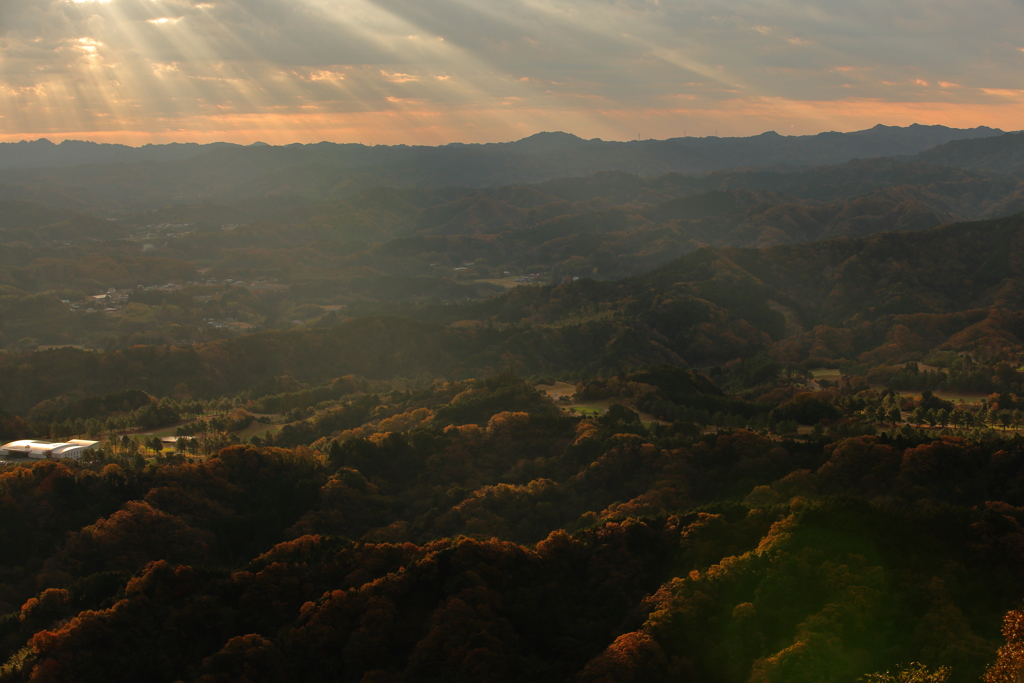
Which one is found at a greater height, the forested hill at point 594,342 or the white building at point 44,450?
the white building at point 44,450

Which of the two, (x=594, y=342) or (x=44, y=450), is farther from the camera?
(x=594, y=342)

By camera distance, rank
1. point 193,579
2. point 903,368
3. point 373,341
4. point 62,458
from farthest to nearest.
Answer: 1. point 373,341
2. point 903,368
3. point 62,458
4. point 193,579

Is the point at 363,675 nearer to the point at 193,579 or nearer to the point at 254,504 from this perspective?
the point at 193,579

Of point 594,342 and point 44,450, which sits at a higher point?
point 44,450

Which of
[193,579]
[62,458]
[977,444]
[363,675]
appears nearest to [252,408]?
[62,458]

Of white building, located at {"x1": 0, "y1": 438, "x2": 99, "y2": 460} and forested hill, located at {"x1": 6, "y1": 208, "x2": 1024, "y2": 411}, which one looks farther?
forested hill, located at {"x1": 6, "y1": 208, "x2": 1024, "y2": 411}

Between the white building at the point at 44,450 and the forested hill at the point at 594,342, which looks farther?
the forested hill at the point at 594,342

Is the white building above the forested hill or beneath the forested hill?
above

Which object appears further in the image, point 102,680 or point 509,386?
point 509,386
